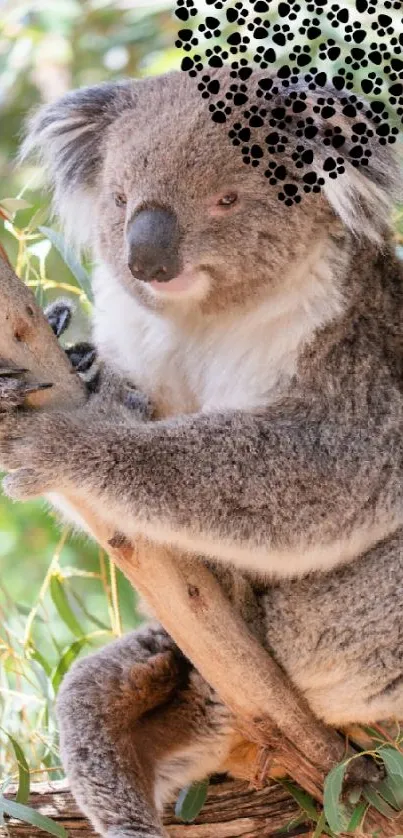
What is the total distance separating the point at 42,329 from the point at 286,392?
1.87ft

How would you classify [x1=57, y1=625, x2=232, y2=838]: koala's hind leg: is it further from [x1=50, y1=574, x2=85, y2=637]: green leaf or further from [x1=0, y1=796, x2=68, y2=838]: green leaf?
[x1=50, y1=574, x2=85, y2=637]: green leaf

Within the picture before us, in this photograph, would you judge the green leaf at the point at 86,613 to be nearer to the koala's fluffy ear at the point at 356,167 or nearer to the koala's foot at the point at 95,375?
the koala's foot at the point at 95,375

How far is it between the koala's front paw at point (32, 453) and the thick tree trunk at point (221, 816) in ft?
3.27

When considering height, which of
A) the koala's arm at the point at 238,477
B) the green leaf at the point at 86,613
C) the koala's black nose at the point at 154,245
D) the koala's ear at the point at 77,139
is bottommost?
the green leaf at the point at 86,613

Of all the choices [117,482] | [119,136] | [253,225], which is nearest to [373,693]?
[117,482]

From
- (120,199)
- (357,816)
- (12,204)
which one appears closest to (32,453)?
(120,199)

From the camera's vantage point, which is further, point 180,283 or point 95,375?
point 95,375

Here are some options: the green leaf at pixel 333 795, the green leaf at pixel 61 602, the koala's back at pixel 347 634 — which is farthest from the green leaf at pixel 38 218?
the green leaf at pixel 333 795

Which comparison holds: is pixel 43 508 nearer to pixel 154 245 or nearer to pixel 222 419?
pixel 222 419

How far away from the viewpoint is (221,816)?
2.79 metres

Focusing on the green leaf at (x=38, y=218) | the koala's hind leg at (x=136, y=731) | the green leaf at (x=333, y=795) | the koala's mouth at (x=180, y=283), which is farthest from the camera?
the green leaf at (x=38, y=218)

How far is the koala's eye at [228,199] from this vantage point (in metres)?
2.36

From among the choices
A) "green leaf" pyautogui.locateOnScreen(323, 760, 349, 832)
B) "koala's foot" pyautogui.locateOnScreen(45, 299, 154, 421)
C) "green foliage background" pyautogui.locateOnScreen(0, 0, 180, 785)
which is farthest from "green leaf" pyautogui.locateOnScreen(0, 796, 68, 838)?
"koala's foot" pyautogui.locateOnScreen(45, 299, 154, 421)
